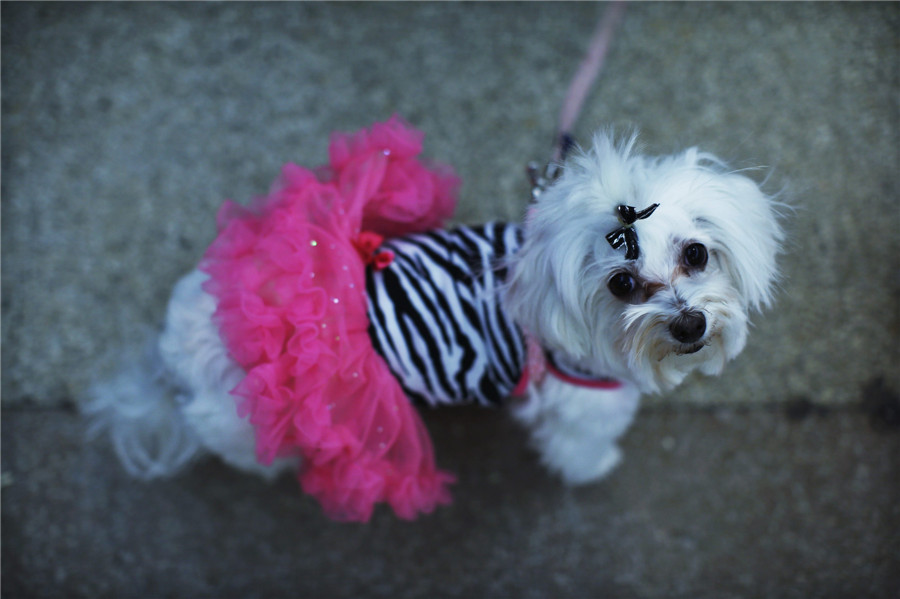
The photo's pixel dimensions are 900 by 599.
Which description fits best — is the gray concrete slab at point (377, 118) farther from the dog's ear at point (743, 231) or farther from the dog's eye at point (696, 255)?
the dog's eye at point (696, 255)

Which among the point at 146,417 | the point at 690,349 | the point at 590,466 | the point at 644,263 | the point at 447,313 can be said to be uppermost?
the point at 644,263

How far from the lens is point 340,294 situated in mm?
1393

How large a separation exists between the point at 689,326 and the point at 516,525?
1079mm

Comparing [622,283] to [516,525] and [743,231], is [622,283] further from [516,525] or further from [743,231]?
[516,525]

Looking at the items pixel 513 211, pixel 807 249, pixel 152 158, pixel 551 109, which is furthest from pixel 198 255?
pixel 807 249

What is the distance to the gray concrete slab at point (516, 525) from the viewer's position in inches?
75.0

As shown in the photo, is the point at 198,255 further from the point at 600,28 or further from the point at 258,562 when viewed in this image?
the point at 600,28

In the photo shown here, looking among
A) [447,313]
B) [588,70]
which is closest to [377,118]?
[588,70]

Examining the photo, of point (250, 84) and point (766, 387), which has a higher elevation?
point (250, 84)

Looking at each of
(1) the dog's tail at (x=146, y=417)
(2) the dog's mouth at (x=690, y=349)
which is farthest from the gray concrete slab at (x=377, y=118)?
(2) the dog's mouth at (x=690, y=349)

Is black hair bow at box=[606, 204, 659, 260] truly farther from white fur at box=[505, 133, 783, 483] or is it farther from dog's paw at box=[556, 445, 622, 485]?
dog's paw at box=[556, 445, 622, 485]

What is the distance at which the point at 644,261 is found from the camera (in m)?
1.18

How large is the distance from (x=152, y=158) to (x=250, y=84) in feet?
1.51

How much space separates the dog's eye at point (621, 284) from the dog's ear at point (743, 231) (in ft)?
0.60
